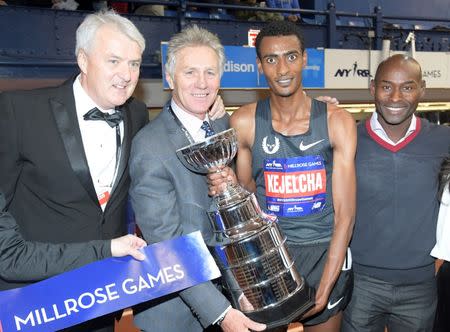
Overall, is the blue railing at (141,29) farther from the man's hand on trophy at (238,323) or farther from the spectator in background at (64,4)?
the man's hand on trophy at (238,323)

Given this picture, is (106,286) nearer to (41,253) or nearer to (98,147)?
(41,253)

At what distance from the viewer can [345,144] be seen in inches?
78.9

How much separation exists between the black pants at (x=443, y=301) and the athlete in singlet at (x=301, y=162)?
416 mm

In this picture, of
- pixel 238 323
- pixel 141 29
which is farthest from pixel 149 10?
pixel 238 323

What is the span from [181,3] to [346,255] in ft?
14.1

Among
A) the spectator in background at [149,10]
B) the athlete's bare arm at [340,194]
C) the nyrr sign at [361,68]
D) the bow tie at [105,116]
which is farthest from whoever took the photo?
the nyrr sign at [361,68]

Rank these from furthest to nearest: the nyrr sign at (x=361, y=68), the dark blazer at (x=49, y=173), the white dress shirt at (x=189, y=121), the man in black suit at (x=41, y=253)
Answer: the nyrr sign at (x=361, y=68)
the white dress shirt at (x=189, y=121)
the dark blazer at (x=49, y=173)
the man in black suit at (x=41, y=253)

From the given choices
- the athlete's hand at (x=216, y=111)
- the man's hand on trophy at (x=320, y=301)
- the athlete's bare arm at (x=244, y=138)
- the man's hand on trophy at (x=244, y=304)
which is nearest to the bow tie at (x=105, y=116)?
the athlete's hand at (x=216, y=111)

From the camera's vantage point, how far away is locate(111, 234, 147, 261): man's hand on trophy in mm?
1651

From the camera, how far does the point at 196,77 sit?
182cm

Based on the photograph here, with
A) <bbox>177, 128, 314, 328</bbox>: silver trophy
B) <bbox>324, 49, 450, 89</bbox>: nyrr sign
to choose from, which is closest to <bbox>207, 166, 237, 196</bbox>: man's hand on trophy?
<bbox>177, 128, 314, 328</bbox>: silver trophy

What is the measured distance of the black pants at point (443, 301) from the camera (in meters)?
1.96

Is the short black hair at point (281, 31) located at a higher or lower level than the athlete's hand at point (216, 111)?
higher

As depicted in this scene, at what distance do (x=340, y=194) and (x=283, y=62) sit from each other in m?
0.61
